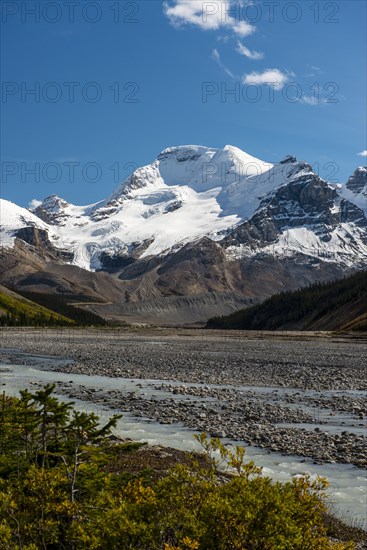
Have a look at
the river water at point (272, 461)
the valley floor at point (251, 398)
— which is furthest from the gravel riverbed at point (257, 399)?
the river water at point (272, 461)

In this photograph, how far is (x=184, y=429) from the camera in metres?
25.1

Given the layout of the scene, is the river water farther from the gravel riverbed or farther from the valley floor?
the gravel riverbed

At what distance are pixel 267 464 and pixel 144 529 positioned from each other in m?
13.5

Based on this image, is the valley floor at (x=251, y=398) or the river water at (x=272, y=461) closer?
the river water at (x=272, y=461)

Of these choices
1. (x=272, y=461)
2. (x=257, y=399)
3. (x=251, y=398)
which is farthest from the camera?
(x=251, y=398)

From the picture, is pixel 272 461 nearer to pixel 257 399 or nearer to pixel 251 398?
pixel 257 399

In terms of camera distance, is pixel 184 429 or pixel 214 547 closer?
pixel 214 547

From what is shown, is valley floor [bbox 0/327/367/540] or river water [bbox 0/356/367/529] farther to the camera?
valley floor [bbox 0/327/367/540]

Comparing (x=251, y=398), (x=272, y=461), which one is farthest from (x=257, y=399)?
(x=272, y=461)

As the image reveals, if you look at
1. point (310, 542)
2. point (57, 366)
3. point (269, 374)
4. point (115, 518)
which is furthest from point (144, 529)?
point (57, 366)

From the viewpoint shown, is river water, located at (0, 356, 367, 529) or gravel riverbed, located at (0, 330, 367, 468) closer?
river water, located at (0, 356, 367, 529)

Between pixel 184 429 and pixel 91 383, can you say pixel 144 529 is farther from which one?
pixel 91 383

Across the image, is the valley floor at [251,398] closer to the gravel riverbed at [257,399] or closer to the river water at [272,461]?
the gravel riverbed at [257,399]

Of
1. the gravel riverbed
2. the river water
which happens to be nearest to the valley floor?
the gravel riverbed
